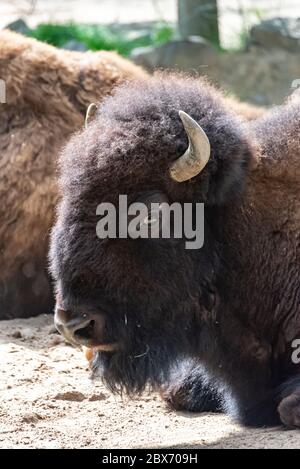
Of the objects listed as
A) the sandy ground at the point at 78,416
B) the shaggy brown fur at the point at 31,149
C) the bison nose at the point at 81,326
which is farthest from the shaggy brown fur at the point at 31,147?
the bison nose at the point at 81,326

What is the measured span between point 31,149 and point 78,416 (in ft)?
7.39

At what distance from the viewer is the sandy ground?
4.56m

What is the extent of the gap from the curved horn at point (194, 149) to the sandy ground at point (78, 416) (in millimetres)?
1175

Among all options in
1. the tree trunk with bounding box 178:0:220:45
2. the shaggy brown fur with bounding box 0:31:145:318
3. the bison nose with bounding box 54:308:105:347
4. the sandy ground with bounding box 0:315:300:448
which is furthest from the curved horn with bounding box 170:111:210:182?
the tree trunk with bounding box 178:0:220:45

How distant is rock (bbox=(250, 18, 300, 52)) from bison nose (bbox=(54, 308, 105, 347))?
837 cm

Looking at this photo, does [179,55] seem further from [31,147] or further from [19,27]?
[31,147]

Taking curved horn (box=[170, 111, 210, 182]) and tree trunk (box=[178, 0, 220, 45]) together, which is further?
tree trunk (box=[178, 0, 220, 45])

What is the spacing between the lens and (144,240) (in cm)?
447

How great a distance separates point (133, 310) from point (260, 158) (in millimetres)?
967

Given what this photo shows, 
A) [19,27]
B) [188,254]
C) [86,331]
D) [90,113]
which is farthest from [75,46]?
[86,331]

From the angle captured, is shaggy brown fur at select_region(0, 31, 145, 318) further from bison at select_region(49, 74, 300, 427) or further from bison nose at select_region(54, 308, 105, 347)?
bison nose at select_region(54, 308, 105, 347)

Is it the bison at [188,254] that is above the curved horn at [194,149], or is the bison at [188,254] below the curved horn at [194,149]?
below

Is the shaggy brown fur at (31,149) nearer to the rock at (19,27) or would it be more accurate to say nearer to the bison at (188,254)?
the bison at (188,254)

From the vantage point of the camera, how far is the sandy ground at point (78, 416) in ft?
15.0
